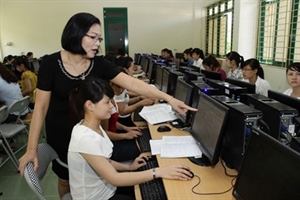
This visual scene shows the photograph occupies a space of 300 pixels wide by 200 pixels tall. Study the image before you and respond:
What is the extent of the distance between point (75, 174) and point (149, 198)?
1.41 feet

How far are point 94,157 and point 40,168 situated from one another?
453 millimetres

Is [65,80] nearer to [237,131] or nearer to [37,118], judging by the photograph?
[37,118]

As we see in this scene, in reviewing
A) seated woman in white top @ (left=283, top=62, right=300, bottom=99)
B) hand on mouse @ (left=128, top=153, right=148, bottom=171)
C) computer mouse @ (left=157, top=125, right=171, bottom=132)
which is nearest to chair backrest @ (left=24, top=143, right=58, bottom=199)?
hand on mouse @ (left=128, top=153, right=148, bottom=171)

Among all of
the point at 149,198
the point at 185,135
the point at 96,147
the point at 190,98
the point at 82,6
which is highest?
the point at 82,6

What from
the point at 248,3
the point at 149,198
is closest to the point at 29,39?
the point at 248,3

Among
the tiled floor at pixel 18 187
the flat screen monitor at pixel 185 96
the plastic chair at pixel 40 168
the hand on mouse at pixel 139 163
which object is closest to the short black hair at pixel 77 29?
the plastic chair at pixel 40 168

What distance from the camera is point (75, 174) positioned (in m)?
1.39

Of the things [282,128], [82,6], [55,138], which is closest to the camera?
[282,128]

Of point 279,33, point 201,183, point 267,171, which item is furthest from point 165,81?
point 279,33

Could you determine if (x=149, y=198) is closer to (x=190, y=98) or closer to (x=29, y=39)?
(x=190, y=98)

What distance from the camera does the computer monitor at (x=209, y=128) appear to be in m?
1.31

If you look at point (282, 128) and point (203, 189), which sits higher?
point (282, 128)

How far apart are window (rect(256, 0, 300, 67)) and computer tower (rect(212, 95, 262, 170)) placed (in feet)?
12.0

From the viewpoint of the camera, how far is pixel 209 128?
57.4 inches
